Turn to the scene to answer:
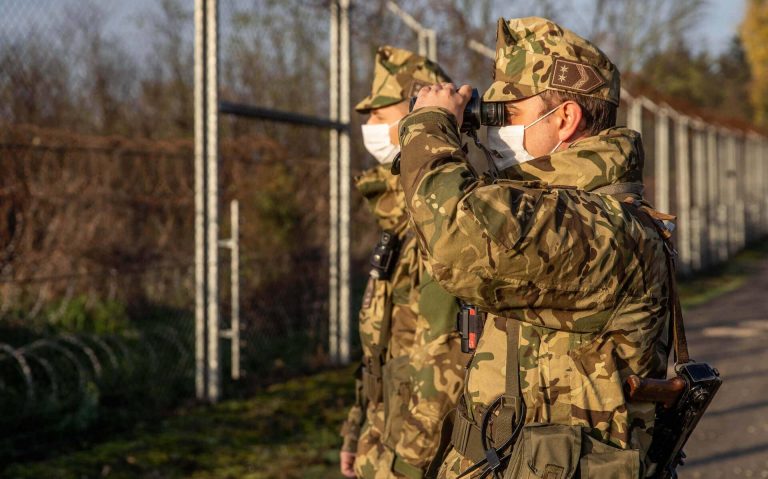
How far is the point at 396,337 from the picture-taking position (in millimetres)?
3186

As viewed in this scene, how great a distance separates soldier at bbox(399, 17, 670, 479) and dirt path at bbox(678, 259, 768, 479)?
3741mm

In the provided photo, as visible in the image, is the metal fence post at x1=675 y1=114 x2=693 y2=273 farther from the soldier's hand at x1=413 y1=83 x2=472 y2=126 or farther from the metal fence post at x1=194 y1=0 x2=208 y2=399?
the soldier's hand at x1=413 y1=83 x2=472 y2=126

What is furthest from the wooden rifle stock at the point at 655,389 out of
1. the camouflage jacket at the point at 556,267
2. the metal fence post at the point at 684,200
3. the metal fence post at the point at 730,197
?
the metal fence post at the point at 730,197

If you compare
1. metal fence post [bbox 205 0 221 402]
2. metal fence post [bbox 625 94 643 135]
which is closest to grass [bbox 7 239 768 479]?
metal fence post [bbox 205 0 221 402]

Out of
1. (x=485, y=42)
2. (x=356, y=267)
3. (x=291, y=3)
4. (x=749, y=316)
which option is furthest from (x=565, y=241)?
(x=749, y=316)

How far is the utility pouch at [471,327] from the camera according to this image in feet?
8.04

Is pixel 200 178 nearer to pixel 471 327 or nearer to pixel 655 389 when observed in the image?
pixel 471 327

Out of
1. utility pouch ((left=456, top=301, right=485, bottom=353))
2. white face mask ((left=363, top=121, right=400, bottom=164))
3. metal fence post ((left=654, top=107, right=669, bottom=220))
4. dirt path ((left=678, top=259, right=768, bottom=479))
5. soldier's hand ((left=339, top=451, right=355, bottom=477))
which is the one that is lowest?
dirt path ((left=678, top=259, right=768, bottom=479))

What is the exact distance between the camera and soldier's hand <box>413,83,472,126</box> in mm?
2271

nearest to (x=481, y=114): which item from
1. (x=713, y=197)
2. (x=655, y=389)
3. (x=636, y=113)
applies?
(x=655, y=389)

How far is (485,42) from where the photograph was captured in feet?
31.3

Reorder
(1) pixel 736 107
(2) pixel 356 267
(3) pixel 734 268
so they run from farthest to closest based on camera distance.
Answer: (1) pixel 736 107 → (3) pixel 734 268 → (2) pixel 356 267

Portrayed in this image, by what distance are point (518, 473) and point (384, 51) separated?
7.26ft

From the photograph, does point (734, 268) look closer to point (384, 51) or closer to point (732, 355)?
point (732, 355)
